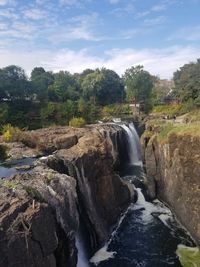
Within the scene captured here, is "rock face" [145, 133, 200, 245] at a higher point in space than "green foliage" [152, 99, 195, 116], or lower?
lower

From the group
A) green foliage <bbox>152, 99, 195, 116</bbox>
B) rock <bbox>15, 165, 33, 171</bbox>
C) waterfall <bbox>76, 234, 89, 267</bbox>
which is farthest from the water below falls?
green foliage <bbox>152, 99, 195, 116</bbox>

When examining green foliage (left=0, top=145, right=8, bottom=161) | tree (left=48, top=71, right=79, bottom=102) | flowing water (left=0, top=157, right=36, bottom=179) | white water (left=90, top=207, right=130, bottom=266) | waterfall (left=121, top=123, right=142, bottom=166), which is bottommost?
white water (left=90, top=207, right=130, bottom=266)

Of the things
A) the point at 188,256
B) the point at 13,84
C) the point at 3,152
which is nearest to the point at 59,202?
the point at 188,256

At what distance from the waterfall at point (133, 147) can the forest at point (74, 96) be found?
5.72 meters

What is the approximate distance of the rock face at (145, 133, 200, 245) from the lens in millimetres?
24078

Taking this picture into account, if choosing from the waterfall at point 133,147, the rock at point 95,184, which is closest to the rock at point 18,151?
the rock at point 95,184

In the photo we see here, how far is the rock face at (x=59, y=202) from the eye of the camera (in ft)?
39.2

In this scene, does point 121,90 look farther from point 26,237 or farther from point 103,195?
point 26,237

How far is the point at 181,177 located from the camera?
26219 millimetres

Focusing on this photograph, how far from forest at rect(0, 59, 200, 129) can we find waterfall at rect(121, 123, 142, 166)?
5.72 meters

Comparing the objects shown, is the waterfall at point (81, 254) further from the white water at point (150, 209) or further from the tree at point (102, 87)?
the tree at point (102, 87)

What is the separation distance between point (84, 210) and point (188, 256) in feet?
22.2

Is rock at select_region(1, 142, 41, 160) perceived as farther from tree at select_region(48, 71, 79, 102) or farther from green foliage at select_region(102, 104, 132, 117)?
tree at select_region(48, 71, 79, 102)

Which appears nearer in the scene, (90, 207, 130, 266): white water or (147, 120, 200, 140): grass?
(90, 207, 130, 266): white water
